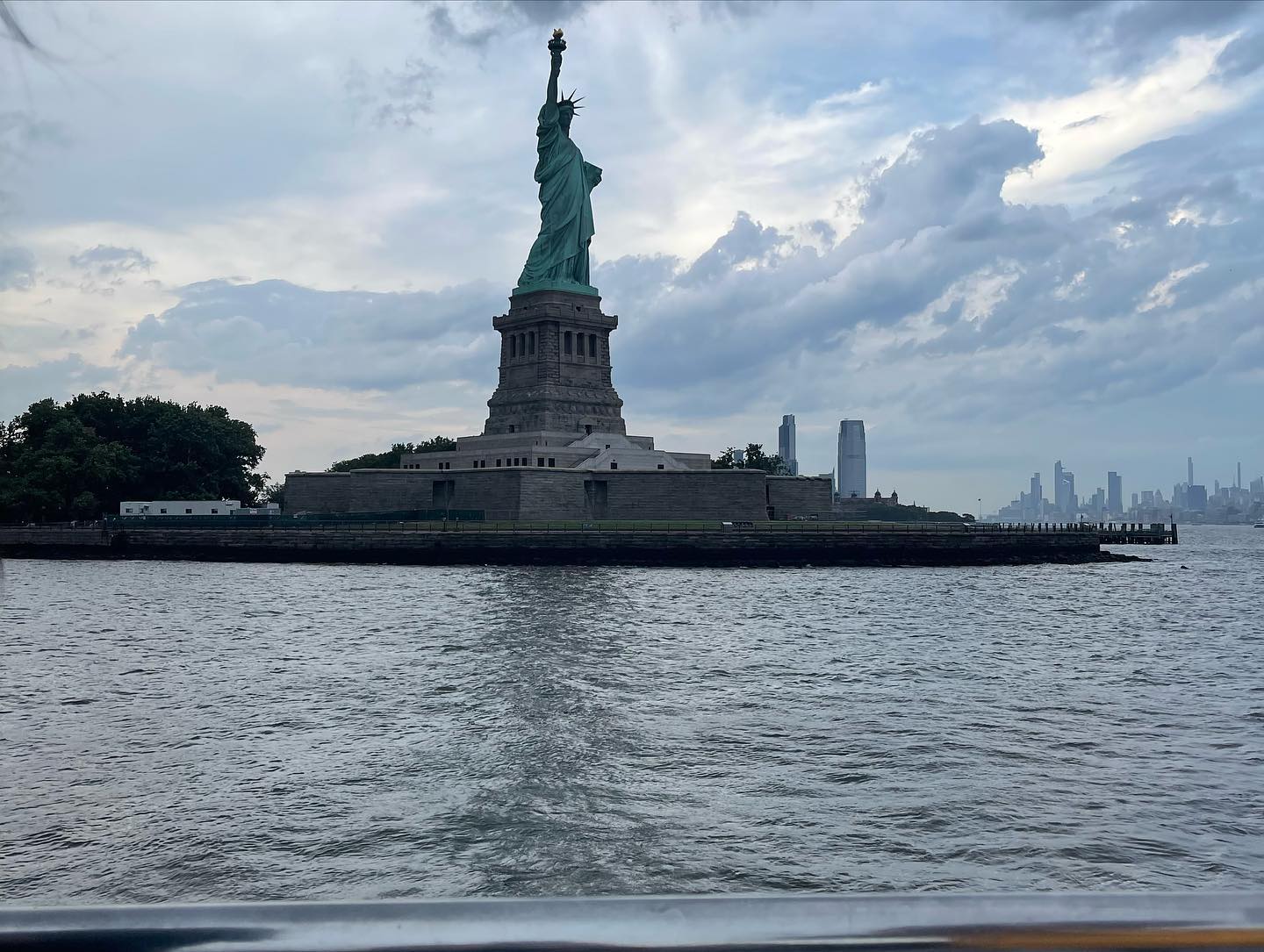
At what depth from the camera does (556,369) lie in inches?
3597

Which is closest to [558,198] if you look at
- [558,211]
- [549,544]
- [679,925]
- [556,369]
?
[558,211]

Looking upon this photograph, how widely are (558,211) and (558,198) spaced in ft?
3.58

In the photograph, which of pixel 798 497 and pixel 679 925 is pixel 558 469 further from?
pixel 679 925

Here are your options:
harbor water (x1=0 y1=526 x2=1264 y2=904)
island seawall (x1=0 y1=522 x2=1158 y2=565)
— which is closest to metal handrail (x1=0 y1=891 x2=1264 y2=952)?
harbor water (x1=0 y1=526 x2=1264 y2=904)

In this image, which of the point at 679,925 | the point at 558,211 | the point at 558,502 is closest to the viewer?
the point at 679,925

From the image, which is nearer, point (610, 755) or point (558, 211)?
point (610, 755)

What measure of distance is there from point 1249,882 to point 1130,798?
3819 mm

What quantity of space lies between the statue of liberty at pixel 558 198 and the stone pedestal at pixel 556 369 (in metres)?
2.52

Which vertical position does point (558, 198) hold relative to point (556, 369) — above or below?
above

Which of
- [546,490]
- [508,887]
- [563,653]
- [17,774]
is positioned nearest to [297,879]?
[508,887]

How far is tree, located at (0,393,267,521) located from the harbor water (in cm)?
4927

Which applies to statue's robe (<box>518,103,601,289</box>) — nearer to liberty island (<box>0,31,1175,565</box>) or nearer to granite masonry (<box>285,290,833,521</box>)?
liberty island (<box>0,31,1175,565</box>)

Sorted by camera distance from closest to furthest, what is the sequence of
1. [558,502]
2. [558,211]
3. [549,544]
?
[549,544], [558,502], [558,211]

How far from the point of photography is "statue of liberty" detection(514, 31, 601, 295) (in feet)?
313
